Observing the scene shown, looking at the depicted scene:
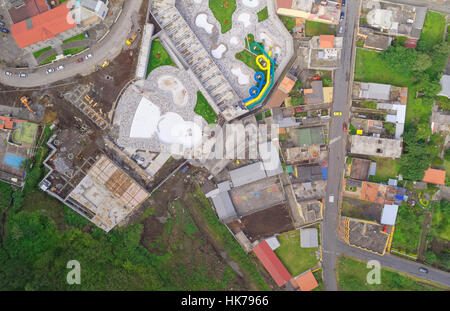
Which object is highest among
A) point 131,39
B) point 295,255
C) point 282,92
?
point 131,39

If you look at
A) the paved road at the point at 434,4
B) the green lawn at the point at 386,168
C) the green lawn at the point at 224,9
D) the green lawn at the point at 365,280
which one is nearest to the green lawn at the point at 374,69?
the paved road at the point at 434,4

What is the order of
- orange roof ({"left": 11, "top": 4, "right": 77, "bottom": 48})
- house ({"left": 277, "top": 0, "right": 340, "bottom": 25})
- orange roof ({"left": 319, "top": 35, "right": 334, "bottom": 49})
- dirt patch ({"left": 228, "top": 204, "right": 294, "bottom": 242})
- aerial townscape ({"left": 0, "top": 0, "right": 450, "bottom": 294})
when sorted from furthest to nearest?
dirt patch ({"left": 228, "top": 204, "right": 294, "bottom": 242}) → aerial townscape ({"left": 0, "top": 0, "right": 450, "bottom": 294}) → house ({"left": 277, "top": 0, "right": 340, "bottom": 25}) → orange roof ({"left": 319, "top": 35, "right": 334, "bottom": 49}) → orange roof ({"left": 11, "top": 4, "right": 77, "bottom": 48})

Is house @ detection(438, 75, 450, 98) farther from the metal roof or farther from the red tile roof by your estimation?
the red tile roof

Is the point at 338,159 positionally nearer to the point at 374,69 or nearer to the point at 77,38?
the point at 374,69

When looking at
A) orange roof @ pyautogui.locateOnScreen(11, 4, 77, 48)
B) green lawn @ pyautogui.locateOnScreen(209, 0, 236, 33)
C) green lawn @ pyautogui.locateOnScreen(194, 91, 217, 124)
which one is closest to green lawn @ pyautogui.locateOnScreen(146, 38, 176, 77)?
green lawn @ pyautogui.locateOnScreen(194, 91, 217, 124)

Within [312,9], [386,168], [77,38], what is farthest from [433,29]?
[77,38]
